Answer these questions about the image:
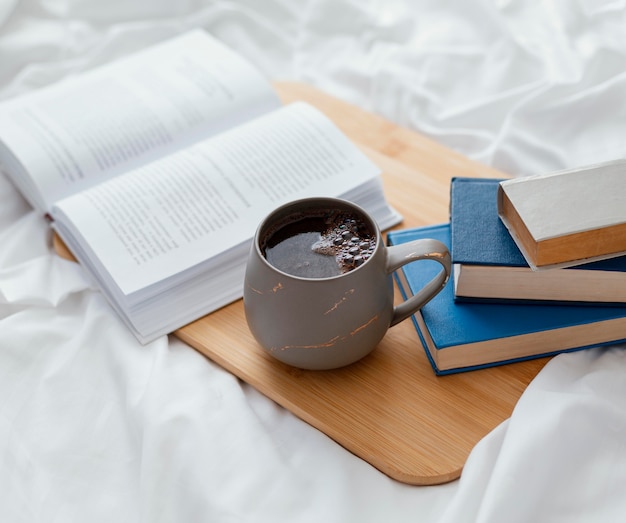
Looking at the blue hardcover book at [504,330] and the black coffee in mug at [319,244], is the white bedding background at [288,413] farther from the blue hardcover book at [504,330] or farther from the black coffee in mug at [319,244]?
the black coffee in mug at [319,244]

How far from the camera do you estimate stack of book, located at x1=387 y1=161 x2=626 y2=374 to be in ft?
2.10

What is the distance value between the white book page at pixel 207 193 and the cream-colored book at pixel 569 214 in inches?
8.9

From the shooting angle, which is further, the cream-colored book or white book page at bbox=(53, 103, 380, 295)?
white book page at bbox=(53, 103, 380, 295)

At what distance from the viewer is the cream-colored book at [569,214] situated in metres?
0.63

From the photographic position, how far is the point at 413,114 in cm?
106

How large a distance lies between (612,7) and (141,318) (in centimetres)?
76

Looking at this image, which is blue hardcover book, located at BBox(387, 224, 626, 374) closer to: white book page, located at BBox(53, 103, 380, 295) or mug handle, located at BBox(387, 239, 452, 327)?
mug handle, located at BBox(387, 239, 452, 327)

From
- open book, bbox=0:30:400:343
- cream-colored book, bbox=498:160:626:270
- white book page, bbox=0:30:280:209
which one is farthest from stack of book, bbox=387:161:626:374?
white book page, bbox=0:30:280:209

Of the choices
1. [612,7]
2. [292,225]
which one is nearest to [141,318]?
[292,225]

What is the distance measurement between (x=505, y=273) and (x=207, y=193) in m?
0.33

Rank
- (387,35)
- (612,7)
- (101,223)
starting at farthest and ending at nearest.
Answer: (387,35)
(612,7)
(101,223)

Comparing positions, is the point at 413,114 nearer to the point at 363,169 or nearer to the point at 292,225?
the point at 363,169

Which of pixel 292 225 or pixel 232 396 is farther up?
pixel 292 225

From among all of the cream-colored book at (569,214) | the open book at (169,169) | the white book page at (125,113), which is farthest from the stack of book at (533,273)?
the white book page at (125,113)
